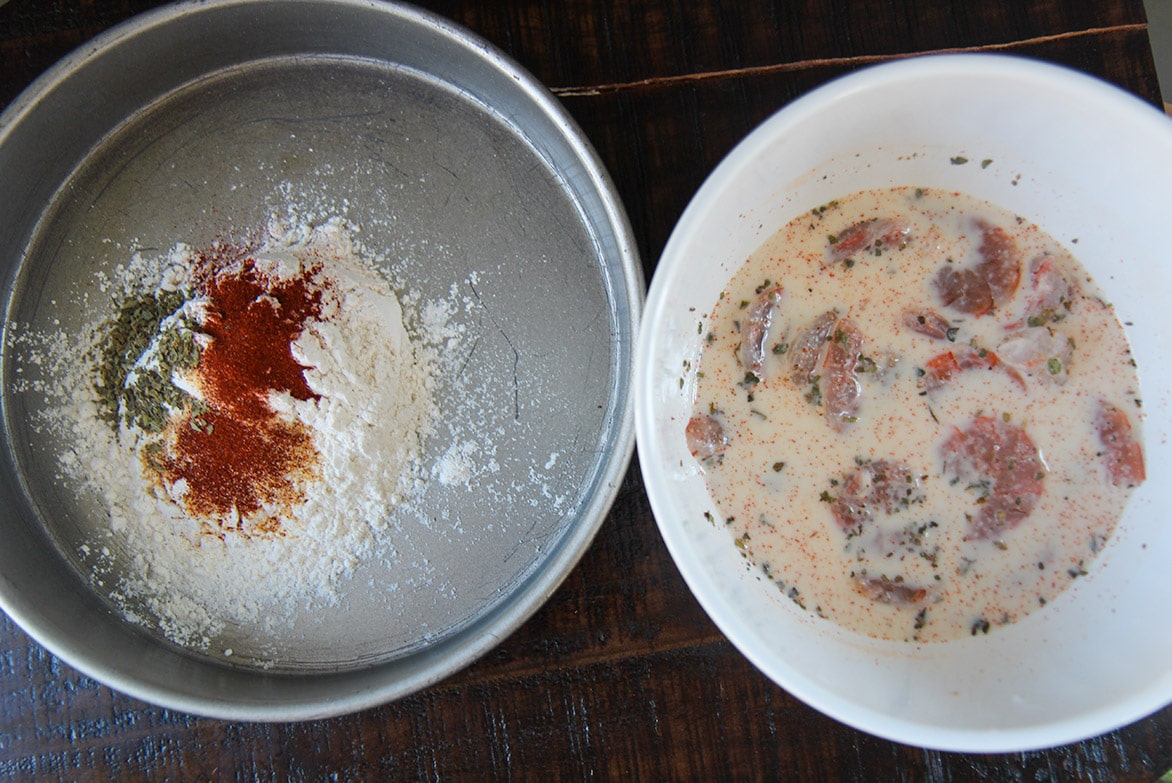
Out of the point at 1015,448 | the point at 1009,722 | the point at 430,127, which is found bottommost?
the point at 1009,722

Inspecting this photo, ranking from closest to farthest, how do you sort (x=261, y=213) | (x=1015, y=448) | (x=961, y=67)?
(x=961, y=67)
(x=1015, y=448)
(x=261, y=213)

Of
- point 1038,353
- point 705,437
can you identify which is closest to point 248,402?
point 705,437

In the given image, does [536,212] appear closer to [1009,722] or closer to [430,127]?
[430,127]

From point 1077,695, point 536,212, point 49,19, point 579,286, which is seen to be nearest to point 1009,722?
point 1077,695

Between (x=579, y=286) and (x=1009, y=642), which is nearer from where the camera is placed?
(x=1009, y=642)

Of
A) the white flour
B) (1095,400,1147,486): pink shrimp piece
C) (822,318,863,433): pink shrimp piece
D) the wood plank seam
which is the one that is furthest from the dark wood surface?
(1095,400,1147,486): pink shrimp piece

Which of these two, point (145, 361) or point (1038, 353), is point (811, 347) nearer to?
point (1038, 353)

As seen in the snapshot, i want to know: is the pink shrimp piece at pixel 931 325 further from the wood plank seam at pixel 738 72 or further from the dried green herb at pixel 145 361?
the dried green herb at pixel 145 361
